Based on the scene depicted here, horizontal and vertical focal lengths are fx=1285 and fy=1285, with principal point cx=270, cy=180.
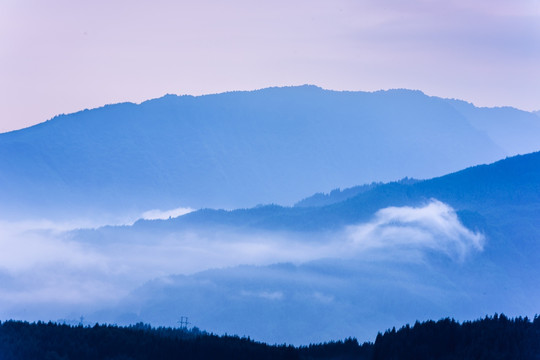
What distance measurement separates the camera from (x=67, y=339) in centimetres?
14538

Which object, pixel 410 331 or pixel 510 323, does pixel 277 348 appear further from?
pixel 510 323

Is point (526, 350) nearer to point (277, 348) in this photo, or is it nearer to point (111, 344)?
point (277, 348)

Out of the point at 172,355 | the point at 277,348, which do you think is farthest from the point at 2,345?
the point at 277,348

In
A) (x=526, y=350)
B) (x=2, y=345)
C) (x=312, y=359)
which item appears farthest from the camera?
(x=312, y=359)

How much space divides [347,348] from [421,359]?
3014 centimetres

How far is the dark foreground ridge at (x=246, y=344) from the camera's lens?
5261 inches

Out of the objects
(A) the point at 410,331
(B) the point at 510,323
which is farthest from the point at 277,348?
(B) the point at 510,323

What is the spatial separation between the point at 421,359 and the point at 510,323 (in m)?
10.3

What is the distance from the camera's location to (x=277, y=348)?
155500mm

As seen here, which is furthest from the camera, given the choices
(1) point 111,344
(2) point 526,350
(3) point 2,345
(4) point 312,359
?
(4) point 312,359

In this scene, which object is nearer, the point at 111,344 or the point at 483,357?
the point at 483,357

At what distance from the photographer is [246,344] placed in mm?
158375

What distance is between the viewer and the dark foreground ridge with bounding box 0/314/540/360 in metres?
134

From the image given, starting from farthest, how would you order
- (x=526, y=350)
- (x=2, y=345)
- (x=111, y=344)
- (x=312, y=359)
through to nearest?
(x=312, y=359), (x=111, y=344), (x=2, y=345), (x=526, y=350)
